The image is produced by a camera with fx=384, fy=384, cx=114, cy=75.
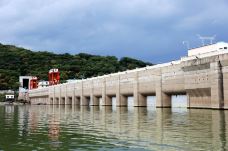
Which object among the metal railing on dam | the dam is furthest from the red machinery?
the dam

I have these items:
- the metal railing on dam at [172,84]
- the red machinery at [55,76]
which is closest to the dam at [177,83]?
the metal railing on dam at [172,84]

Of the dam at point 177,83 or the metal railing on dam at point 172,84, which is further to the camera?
the dam at point 177,83

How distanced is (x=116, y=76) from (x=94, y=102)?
60.9 ft

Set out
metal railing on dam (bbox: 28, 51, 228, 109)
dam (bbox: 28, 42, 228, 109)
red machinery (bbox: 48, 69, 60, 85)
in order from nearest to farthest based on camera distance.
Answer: metal railing on dam (bbox: 28, 51, 228, 109) → dam (bbox: 28, 42, 228, 109) → red machinery (bbox: 48, 69, 60, 85)

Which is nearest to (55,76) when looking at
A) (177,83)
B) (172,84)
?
(172,84)

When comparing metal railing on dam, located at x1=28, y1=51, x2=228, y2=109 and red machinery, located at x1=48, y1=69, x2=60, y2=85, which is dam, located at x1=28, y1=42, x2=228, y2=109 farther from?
red machinery, located at x1=48, y1=69, x2=60, y2=85

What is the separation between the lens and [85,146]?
21.2 meters

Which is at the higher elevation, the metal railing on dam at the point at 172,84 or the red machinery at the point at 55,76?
the red machinery at the point at 55,76

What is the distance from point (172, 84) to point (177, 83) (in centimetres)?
172

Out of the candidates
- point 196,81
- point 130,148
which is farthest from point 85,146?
point 196,81

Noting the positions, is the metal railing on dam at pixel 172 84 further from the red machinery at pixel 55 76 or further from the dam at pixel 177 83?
the red machinery at pixel 55 76

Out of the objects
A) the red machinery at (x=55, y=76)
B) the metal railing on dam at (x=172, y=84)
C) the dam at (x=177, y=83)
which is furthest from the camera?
the red machinery at (x=55, y=76)

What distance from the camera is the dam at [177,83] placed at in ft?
191

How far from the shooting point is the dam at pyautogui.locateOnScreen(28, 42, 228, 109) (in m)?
58.3
